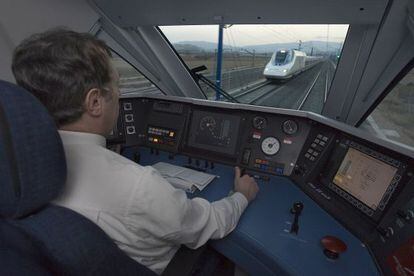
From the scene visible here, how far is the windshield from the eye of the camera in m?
1.79

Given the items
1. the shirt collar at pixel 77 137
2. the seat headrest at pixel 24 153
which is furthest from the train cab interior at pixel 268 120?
the shirt collar at pixel 77 137

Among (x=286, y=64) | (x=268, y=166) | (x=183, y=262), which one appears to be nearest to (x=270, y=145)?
(x=268, y=166)

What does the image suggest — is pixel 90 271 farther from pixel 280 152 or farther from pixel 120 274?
pixel 280 152

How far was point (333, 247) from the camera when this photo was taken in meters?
0.90

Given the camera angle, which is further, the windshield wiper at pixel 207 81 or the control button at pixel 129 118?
the windshield wiper at pixel 207 81

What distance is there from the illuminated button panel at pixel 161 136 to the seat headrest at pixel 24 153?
1.34 meters

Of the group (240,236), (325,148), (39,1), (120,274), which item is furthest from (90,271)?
(39,1)

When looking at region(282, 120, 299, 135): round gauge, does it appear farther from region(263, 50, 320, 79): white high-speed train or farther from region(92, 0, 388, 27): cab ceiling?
region(263, 50, 320, 79): white high-speed train

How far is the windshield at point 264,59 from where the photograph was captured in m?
1.79

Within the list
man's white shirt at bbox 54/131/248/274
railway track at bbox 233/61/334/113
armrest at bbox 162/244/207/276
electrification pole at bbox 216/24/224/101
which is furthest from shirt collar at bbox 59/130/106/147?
railway track at bbox 233/61/334/113

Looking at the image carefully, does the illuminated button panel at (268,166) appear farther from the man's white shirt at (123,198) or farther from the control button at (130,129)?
the control button at (130,129)

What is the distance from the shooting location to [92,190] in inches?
27.0

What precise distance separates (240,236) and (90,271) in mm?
611

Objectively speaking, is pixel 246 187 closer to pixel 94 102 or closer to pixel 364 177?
pixel 364 177
